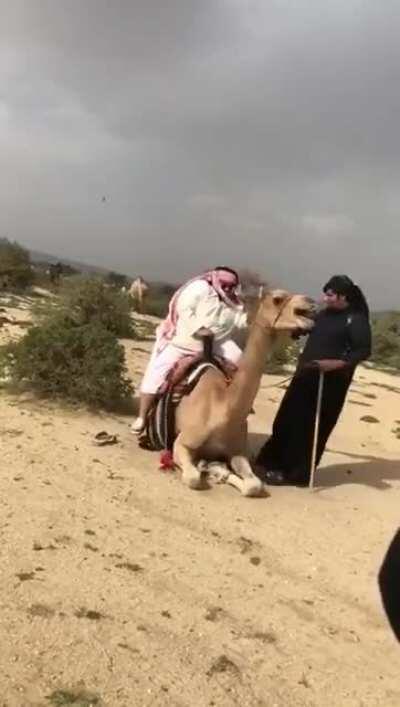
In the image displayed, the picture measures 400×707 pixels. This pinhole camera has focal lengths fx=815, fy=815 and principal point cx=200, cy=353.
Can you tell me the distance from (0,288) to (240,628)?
26.2 metres

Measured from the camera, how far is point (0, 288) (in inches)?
1174

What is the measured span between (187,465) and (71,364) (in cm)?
303

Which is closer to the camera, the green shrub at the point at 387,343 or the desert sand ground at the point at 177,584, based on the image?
the desert sand ground at the point at 177,584

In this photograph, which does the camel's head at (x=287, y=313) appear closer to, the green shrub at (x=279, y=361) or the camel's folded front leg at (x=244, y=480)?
the camel's folded front leg at (x=244, y=480)

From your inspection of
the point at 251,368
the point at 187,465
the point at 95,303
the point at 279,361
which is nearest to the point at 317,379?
the point at 251,368

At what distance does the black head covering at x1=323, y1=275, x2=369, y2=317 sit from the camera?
8.45 m

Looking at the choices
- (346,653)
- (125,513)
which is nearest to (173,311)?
(125,513)

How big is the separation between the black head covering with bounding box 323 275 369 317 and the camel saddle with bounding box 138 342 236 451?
1389 mm

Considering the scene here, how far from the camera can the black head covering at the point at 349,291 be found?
8.45 m

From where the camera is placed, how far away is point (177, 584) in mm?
5633

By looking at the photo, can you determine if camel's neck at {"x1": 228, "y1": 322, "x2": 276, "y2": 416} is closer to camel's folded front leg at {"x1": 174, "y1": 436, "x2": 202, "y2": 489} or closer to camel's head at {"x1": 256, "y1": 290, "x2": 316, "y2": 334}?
camel's head at {"x1": 256, "y1": 290, "x2": 316, "y2": 334}

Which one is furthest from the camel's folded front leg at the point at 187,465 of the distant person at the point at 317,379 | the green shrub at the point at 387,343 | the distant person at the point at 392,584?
the green shrub at the point at 387,343

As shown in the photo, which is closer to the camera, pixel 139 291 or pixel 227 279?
pixel 227 279

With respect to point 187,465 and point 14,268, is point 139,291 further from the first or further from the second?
point 187,465
